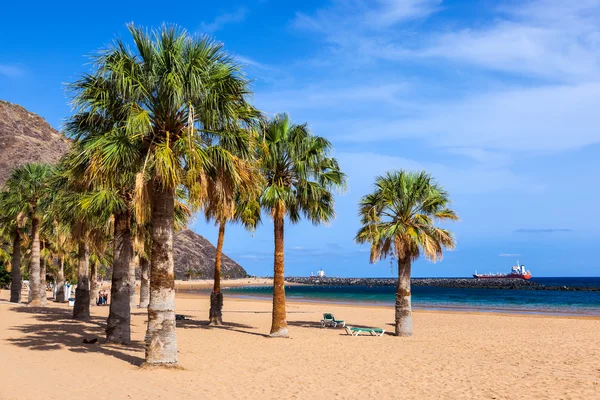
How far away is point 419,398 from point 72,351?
10.3 m

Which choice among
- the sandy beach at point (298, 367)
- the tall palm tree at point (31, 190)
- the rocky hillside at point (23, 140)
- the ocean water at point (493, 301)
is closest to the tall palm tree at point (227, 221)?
the sandy beach at point (298, 367)

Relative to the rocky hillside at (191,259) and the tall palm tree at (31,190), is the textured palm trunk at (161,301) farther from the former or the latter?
the rocky hillside at (191,259)

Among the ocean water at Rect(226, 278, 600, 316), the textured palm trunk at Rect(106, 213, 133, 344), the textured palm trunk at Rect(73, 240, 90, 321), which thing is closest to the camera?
the textured palm trunk at Rect(106, 213, 133, 344)

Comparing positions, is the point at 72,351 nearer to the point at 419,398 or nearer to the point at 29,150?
the point at 419,398

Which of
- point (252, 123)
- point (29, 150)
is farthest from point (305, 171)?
point (29, 150)

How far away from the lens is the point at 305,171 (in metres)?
20.1

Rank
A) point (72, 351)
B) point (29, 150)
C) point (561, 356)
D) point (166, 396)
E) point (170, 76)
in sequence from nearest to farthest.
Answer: point (166, 396) < point (170, 76) < point (72, 351) < point (561, 356) < point (29, 150)

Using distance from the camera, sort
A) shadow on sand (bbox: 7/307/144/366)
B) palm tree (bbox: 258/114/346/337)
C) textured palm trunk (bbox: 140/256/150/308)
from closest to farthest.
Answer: shadow on sand (bbox: 7/307/144/366) → palm tree (bbox: 258/114/346/337) → textured palm trunk (bbox: 140/256/150/308)

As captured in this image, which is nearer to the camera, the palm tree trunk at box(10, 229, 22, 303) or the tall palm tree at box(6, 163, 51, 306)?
the tall palm tree at box(6, 163, 51, 306)

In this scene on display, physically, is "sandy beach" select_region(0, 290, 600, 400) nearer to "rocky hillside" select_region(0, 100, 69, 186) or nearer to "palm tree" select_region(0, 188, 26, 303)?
"palm tree" select_region(0, 188, 26, 303)

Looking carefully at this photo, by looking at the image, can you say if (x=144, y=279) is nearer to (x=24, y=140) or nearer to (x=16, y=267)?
(x=16, y=267)

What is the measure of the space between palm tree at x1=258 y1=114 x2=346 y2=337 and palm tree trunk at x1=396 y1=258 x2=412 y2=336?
4037 millimetres

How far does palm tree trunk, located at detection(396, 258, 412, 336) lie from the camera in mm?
21812

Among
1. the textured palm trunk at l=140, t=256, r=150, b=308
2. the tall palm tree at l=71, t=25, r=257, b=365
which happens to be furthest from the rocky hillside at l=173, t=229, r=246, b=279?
the tall palm tree at l=71, t=25, r=257, b=365
